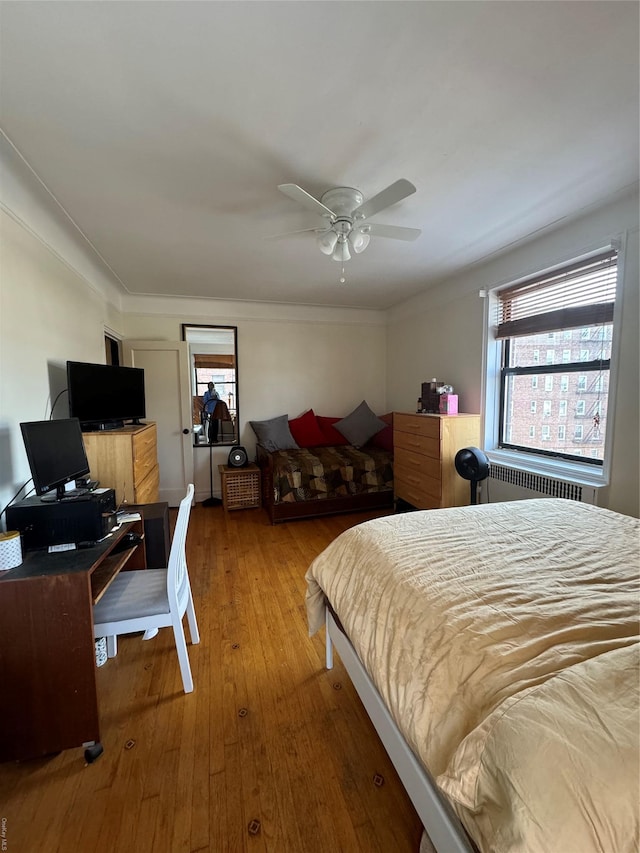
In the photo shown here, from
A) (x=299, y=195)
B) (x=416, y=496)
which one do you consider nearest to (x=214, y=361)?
(x=416, y=496)

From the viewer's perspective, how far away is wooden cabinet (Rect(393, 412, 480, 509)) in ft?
10.2

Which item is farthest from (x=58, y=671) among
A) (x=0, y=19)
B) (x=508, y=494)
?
(x=508, y=494)

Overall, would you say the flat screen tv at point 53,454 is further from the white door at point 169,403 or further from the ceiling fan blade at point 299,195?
the white door at point 169,403

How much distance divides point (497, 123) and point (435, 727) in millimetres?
2239

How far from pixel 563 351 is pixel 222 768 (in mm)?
3196

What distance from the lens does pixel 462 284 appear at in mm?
3480

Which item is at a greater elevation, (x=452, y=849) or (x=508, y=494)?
(x=508, y=494)

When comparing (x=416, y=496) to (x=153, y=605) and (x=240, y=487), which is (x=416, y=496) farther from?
(x=153, y=605)

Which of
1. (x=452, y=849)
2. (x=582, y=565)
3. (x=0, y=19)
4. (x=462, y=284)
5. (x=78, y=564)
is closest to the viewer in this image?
(x=452, y=849)

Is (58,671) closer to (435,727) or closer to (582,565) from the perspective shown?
(435,727)

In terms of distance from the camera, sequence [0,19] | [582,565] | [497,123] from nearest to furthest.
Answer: [0,19], [582,565], [497,123]

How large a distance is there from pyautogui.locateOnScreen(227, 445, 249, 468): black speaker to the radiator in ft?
8.85

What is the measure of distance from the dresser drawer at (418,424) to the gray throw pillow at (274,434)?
1443 mm

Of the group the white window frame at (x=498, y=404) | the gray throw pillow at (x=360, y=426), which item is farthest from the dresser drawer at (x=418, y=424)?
the gray throw pillow at (x=360, y=426)
